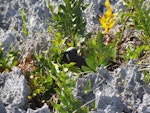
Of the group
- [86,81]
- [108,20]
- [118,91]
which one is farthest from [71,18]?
[118,91]

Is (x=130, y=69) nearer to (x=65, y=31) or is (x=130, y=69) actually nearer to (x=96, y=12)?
(x=65, y=31)

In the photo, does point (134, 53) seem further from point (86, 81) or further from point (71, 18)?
point (71, 18)

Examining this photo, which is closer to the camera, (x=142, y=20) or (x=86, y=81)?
(x=86, y=81)

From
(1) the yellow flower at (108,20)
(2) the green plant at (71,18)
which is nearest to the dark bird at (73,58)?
(2) the green plant at (71,18)

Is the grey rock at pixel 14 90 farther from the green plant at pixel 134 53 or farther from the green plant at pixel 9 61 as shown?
the green plant at pixel 134 53

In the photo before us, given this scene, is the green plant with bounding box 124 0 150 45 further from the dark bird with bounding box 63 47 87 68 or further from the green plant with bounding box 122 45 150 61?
the dark bird with bounding box 63 47 87 68

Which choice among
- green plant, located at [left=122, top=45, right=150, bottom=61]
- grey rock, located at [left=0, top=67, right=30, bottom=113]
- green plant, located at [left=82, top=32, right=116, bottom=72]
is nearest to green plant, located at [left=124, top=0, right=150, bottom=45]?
green plant, located at [left=122, top=45, right=150, bottom=61]
